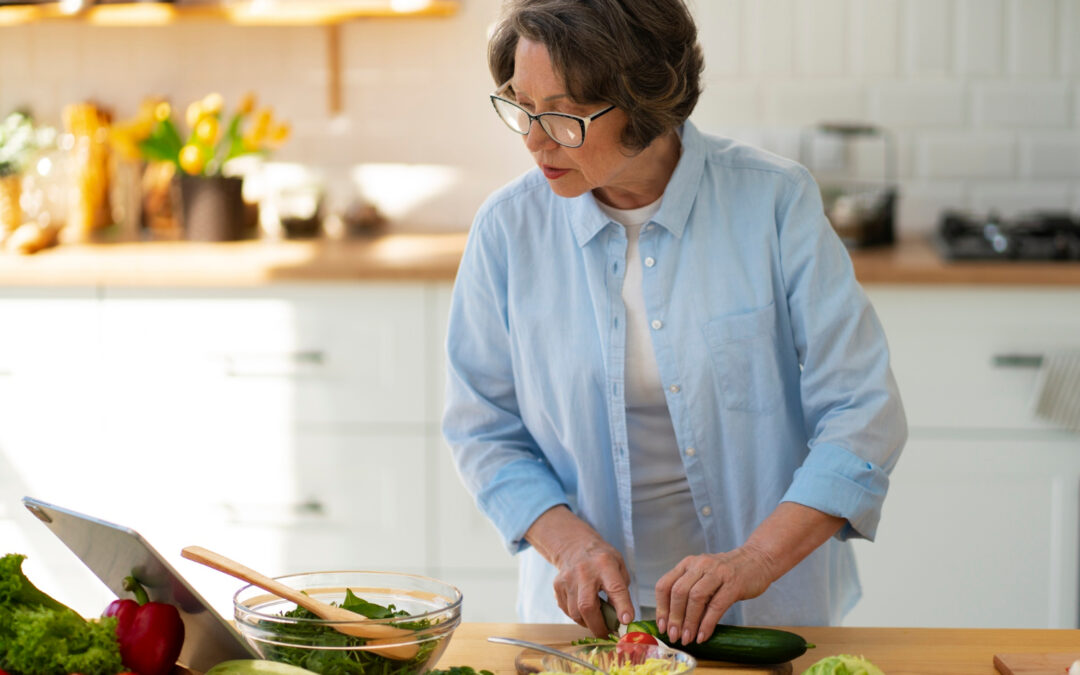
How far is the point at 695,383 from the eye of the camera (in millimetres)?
1477

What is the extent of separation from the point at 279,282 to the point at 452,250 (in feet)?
1.39

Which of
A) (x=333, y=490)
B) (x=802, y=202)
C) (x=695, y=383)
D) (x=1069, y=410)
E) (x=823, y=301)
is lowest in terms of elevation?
(x=333, y=490)

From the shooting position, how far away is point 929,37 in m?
3.05

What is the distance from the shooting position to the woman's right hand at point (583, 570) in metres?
1.26

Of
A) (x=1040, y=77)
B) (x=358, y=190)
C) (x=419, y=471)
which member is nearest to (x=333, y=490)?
(x=419, y=471)

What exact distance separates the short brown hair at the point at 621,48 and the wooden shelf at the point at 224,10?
1639 millimetres

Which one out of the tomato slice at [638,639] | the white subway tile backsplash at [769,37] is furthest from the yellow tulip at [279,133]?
the tomato slice at [638,639]

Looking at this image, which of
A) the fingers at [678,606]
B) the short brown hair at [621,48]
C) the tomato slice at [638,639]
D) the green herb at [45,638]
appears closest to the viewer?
the green herb at [45,638]

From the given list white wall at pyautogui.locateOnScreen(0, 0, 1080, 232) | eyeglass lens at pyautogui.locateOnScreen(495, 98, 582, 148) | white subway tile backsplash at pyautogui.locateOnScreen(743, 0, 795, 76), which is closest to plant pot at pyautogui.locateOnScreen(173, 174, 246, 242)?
white wall at pyautogui.locateOnScreen(0, 0, 1080, 232)

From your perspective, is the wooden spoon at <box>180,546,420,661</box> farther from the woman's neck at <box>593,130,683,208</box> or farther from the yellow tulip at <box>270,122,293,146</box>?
the yellow tulip at <box>270,122,293,146</box>

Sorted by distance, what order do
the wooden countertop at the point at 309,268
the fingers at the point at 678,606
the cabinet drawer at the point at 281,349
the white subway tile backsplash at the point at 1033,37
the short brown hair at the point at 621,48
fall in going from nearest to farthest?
the fingers at the point at 678,606
the short brown hair at the point at 621,48
the wooden countertop at the point at 309,268
the cabinet drawer at the point at 281,349
the white subway tile backsplash at the point at 1033,37

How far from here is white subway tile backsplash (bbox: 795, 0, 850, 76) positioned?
10.0ft

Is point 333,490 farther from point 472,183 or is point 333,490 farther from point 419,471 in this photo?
point 472,183

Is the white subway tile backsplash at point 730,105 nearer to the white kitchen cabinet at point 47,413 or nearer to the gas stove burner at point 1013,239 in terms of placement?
the gas stove burner at point 1013,239
